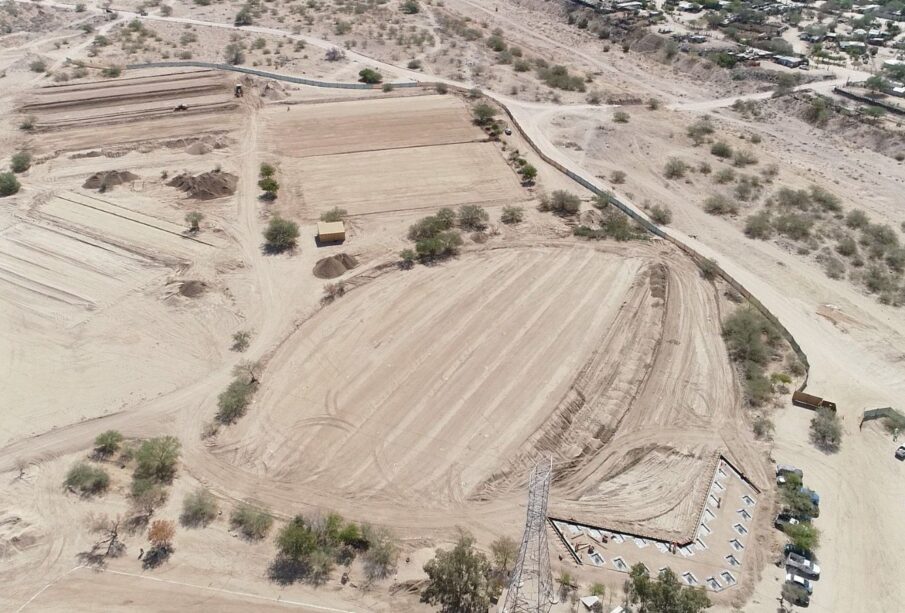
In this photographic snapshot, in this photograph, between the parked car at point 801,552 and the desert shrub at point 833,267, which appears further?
the desert shrub at point 833,267

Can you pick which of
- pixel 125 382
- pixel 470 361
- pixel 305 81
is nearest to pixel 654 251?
pixel 470 361

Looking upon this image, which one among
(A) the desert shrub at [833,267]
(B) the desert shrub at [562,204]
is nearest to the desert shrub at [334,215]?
(B) the desert shrub at [562,204]

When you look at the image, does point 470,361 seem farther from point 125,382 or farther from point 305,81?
point 305,81

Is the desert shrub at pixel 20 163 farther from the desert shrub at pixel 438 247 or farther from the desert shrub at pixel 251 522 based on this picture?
the desert shrub at pixel 251 522

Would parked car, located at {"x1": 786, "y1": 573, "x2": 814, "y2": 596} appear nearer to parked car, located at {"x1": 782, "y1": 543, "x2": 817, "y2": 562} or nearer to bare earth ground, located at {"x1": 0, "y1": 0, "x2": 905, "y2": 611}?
bare earth ground, located at {"x1": 0, "y1": 0, "x2": 905, "y2": 611}

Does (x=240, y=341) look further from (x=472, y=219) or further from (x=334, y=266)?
(x=472, y=219)

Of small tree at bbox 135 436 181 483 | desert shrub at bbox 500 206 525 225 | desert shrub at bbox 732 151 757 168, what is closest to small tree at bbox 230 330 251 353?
small tree at bbox 135 436 181 483
